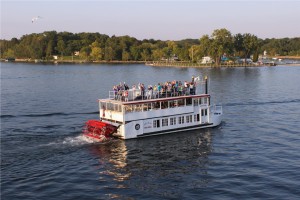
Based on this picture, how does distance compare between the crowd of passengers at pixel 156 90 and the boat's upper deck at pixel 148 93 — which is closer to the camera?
the boat's upper deck at pixel 148 93

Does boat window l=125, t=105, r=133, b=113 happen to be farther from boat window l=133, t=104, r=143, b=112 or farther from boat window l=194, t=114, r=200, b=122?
boat window l=194, t=114, r=200, b=122

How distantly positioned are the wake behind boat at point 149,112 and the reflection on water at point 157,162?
4.25 ft

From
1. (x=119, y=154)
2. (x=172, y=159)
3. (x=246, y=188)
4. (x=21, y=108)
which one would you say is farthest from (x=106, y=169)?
(x=21, y=108)

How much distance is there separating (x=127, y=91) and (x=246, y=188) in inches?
848

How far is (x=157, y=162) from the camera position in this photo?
42094 mm

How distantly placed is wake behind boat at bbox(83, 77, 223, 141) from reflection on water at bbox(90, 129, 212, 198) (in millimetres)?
1296

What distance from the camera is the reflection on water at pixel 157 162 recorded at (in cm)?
3616

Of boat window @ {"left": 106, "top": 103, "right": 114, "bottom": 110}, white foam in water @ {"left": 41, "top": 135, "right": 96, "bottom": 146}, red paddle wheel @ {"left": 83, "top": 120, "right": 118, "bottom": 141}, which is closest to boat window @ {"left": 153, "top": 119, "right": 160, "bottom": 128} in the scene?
red paddle wheel @ {"left": 83, "top": 120, "right": 118, "bottom": 141}

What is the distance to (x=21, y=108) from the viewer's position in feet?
246

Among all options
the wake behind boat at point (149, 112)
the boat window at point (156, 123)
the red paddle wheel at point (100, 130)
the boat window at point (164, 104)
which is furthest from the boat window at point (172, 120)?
the red paddle wheel at point (100, 130)

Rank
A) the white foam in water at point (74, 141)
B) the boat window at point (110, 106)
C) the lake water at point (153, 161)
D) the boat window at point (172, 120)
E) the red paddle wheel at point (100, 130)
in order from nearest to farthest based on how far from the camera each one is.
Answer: the lake water at point (153, 161) → the white foam in water at point (74, 141) → the red paddle wheel at point (100, 130) → the boat window at point (110, 106) → the boat window at point (172, 120)

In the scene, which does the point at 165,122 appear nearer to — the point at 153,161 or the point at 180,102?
the point at 180,102

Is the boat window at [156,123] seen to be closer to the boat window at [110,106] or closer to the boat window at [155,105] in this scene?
the boat window at [155,105]

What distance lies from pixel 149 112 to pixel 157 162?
33.8 ft
